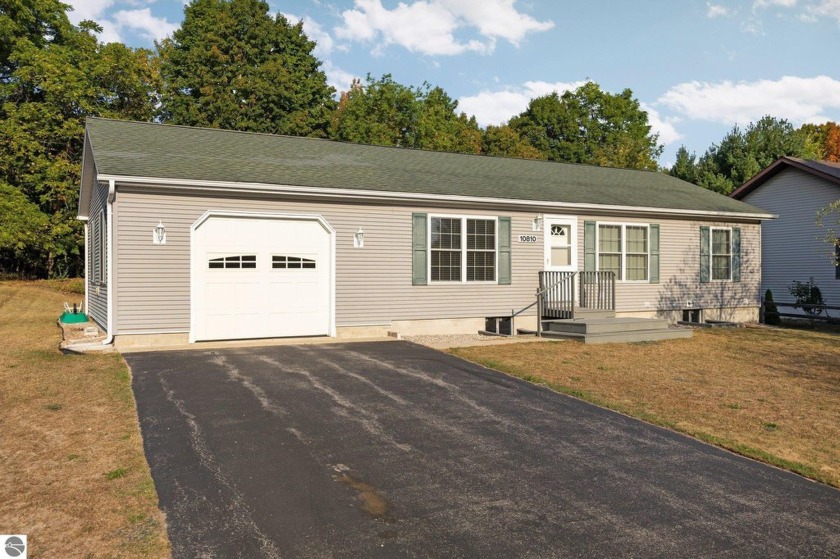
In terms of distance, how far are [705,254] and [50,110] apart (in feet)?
92.6

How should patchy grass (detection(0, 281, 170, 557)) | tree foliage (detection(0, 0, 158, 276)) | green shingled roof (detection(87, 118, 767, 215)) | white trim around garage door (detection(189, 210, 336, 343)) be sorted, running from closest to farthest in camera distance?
patchy grass (detection(0, 281, 170, 557)) < white trim around garage door (detection(189, 210, 336, 343)) < green shingled roof (detection(87, 118, 767, 215)) < tree foliage (detection(0, 0, 158, 276))

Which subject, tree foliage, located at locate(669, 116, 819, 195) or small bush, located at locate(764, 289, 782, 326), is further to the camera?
tree foliage, located at locate(669, 116, 819, 195)

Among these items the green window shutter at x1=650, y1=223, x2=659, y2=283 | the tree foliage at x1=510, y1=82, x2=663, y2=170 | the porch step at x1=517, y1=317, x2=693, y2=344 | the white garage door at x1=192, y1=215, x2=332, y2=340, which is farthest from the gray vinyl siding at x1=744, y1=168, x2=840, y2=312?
the tree foliage at x1=510, y1=82, x2=663, y2=170

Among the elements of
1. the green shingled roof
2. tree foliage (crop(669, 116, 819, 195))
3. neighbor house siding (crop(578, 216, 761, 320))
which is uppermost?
tree foliage (crop(669, 116, 819, 195))

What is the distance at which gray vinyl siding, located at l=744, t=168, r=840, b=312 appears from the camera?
21.9 meters

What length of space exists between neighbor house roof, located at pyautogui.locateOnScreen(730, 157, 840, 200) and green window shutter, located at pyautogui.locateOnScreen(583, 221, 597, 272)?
10.5 metres

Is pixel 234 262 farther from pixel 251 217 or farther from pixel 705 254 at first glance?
pixel 705 254

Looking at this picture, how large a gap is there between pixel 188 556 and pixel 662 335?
12947 mm

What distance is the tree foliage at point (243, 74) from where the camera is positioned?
3375 centimetres

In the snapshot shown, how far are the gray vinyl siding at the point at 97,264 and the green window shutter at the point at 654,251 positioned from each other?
13.7 metres

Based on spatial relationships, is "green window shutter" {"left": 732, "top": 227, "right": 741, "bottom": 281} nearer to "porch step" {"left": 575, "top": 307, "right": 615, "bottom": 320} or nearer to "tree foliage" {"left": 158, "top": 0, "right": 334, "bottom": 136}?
"porch step" {"left": 575, "top": 307, "right": 615, "bottom": 320}

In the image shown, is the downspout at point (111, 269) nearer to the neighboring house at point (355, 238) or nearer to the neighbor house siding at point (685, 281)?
the neighboring house at point (355, 238)

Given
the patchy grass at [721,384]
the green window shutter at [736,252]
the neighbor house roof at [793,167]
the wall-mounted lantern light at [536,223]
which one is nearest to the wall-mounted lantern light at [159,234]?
the patchy grass at [721,384]

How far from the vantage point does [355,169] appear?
15195mm
